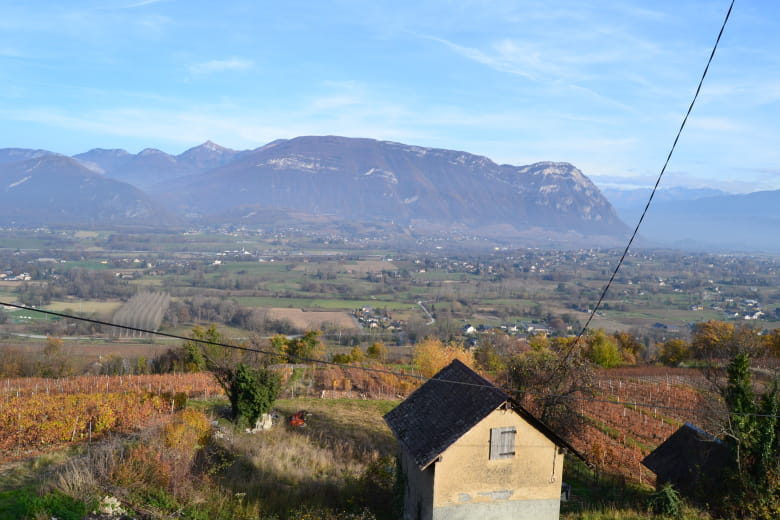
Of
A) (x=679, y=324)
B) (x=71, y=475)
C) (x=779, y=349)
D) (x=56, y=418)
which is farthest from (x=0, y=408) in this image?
(x=679, y=324)

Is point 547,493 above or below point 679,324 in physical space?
above

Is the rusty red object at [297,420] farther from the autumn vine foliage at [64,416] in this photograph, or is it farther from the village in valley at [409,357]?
the autumn vine foliage at [64,416]

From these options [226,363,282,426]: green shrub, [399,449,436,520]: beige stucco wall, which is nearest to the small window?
[399,449,436,520]: beige stucco wall

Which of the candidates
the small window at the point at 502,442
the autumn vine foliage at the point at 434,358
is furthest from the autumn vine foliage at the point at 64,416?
the autumn vine foliage at the point at 434,358

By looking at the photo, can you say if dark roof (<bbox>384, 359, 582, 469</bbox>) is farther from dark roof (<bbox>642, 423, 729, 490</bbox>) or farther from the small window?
dark roof (<bbox>642, 423, 729, 490</bbox>)

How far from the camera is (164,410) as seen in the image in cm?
2370

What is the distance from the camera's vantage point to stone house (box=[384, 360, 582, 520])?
12.7 meters

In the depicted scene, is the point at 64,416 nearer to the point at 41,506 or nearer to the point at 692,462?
the point at 41,506

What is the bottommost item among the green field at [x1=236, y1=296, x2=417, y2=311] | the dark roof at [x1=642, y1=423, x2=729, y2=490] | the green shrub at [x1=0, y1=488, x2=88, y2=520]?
the green field at [x1=236, y1=296, x2=417, y2=311]

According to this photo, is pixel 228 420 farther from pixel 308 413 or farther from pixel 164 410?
pixel 308 413

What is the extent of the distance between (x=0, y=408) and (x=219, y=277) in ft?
353

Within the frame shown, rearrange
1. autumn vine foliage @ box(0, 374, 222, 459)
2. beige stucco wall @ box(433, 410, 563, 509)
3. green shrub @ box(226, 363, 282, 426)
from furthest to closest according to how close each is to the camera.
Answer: green shrub @ box(226, 363, 282, 426) < autumn vine foliage @ box(0, 374, 222, 459) < beige stucco wall @ box(433, 410, 563, 509)

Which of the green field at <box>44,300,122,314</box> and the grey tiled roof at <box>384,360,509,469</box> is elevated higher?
the grey tiled roof at <box>384,360,509,469</box>

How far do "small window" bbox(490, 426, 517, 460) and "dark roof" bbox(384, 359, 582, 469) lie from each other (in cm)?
52
